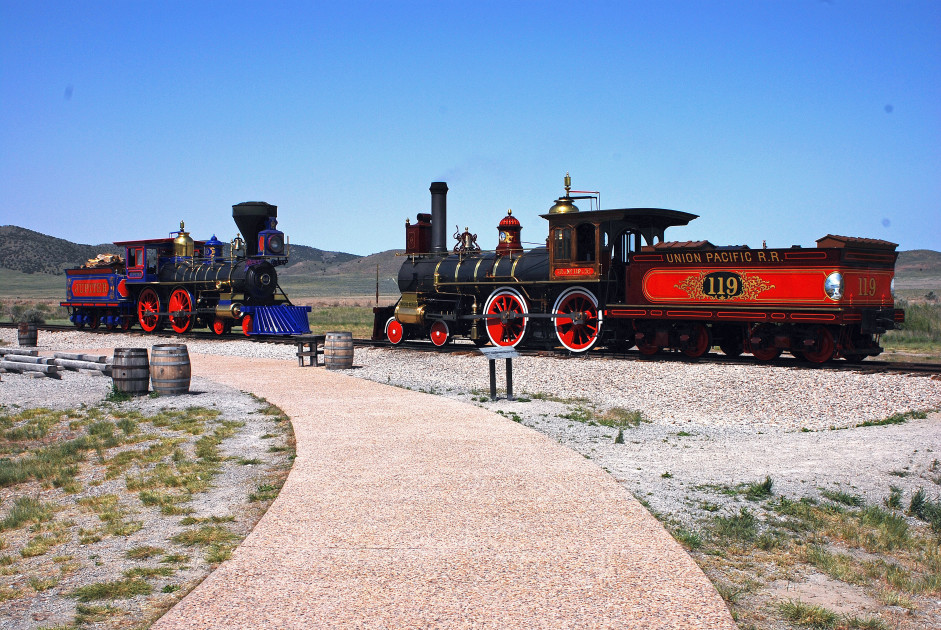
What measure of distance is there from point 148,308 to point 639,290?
20309 millimetres

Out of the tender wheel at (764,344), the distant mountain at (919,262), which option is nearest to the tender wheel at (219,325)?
the tender wheel at (764,344)

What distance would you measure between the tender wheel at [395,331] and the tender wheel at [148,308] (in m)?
11.4

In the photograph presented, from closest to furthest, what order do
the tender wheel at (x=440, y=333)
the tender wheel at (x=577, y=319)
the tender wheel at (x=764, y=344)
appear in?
the tender wheel at (x=764, y=344) < the tender wheel at (x=577, y=319) < the tender wheel at (x=440, y=333)

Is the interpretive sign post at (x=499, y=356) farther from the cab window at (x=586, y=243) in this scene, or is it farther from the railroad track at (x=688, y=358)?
the cab window at (x=586, y=243)

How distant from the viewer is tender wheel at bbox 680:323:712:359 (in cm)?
1789

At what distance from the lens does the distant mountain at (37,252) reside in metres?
134

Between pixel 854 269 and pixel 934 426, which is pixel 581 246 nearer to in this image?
pixel 854 269

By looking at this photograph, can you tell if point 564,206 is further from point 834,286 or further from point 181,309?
point 181,309

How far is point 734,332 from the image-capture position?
60.0ft

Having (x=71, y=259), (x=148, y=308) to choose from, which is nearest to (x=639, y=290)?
(x=148, y=308)

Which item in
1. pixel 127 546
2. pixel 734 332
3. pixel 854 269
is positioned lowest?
pixel 127 546

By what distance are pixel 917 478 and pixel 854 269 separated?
8.32m

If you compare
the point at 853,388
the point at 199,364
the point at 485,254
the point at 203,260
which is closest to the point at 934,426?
the point at 853,388

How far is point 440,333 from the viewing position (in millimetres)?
22000
